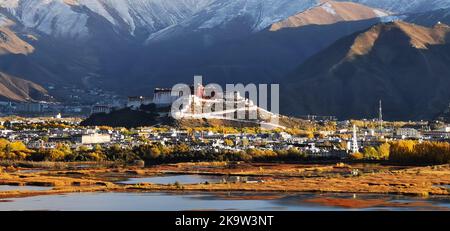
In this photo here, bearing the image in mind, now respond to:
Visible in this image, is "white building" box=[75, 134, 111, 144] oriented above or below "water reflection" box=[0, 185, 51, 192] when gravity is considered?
above

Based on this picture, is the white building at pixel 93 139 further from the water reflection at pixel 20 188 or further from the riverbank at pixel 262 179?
the water reflection at pixel 20 188

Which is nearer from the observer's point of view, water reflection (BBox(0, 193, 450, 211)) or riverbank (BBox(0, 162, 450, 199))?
water reflection (BBox(0, 193, 450, 211))

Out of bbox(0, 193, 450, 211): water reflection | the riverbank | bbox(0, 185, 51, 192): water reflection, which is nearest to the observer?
bbox(0, 193, 450, 211): water reflection

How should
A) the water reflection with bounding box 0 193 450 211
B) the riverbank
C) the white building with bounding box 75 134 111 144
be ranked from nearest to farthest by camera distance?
the water reflection with bounding box 0 193 450 211 → the riverbank → the white building with bounding box 75 134 111 144

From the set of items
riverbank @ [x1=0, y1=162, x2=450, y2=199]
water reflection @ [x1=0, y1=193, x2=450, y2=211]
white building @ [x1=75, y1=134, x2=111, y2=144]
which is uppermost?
→ white building @ [x1=75, y1=134, x2=111, y2=144]

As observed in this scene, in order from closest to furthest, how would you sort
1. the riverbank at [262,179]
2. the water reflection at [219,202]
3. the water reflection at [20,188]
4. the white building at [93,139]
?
the water reflection at [219,202]
the water reflection at [20,188]
the riverbank at [262,179]
the white building at [93,139]

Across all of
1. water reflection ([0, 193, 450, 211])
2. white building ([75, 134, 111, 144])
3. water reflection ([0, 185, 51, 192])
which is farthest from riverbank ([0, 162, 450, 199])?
white building ([75, 134, 111, 144])

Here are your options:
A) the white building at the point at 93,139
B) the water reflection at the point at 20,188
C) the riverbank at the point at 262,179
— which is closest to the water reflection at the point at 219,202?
the riverbank at the point at 262,179

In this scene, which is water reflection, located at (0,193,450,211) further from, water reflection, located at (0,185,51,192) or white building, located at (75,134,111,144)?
white building, located at (75,134,111,144)
